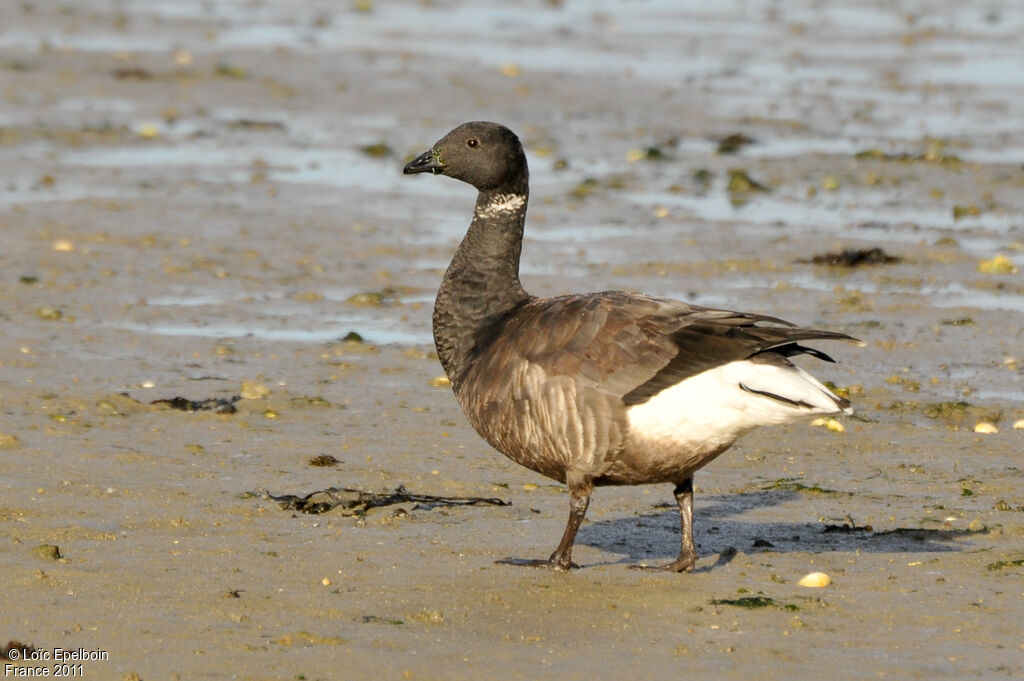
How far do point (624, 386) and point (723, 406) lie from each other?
1.37ft

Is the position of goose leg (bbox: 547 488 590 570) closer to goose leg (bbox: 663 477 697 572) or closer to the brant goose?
the brant goose

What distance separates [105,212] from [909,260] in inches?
258

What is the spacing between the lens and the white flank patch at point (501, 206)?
8.09m

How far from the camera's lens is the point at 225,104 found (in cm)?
1939

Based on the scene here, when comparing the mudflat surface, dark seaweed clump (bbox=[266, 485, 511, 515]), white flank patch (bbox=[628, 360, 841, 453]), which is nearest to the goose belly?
white flank patch (bbox=[628, 360, 841, 453])

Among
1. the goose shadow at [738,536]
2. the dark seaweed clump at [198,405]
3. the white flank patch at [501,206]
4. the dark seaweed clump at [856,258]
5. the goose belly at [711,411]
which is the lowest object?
the goose shadow at [738,536]

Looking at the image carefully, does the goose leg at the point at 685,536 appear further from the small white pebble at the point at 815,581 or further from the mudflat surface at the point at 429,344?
the small white pebble at the point at 815,581

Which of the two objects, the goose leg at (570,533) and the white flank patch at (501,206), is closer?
the goose leg at (570,533)

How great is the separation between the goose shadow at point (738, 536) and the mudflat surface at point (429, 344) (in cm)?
3

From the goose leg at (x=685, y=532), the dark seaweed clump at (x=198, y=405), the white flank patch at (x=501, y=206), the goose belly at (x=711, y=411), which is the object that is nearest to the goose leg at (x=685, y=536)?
the goose leg at (x=685, y=532)

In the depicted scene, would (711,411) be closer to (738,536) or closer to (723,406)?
(723,406)

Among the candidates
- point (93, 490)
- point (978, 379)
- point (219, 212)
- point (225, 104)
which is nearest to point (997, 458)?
point (978, 379)

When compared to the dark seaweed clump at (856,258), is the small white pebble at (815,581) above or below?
below

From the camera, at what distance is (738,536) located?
788cm
